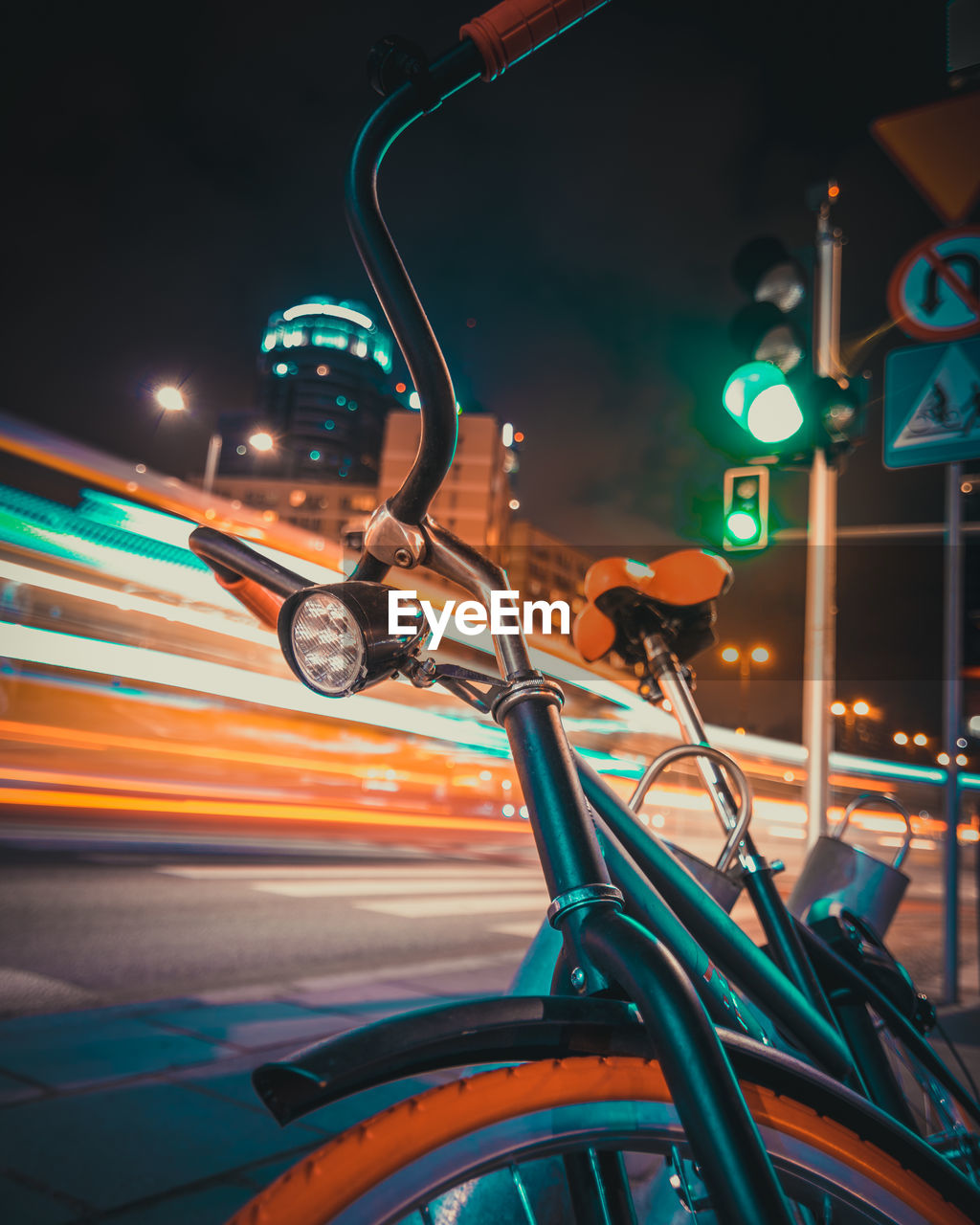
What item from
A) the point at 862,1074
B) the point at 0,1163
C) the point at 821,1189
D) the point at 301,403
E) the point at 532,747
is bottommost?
the point at 0,1163

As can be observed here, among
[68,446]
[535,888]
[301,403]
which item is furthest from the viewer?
[301,403]

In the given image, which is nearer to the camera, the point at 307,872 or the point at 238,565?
the point at 238,565

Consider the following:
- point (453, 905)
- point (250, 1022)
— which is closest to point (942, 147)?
point (250, 1022)

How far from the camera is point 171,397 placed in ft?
73.5

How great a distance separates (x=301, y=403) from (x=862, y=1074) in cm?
15108

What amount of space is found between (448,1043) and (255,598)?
0.88 meters

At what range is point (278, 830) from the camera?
1289 centimetres

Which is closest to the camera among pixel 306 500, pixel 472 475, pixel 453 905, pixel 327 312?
pixel 453 905

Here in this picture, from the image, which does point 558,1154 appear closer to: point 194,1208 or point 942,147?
point 194,1208

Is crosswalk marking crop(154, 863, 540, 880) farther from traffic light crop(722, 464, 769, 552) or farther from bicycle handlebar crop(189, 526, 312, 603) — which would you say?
bicycle handlebar crop(189, 526, 312, 603)

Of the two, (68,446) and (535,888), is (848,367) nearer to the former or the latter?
(68,446)

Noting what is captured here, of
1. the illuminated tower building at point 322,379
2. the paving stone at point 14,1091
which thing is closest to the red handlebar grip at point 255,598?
the paving stone at point 14,1091

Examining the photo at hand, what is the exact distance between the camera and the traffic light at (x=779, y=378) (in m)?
4.14

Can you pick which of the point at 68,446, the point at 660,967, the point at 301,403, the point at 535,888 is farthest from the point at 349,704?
the point at 301,403
